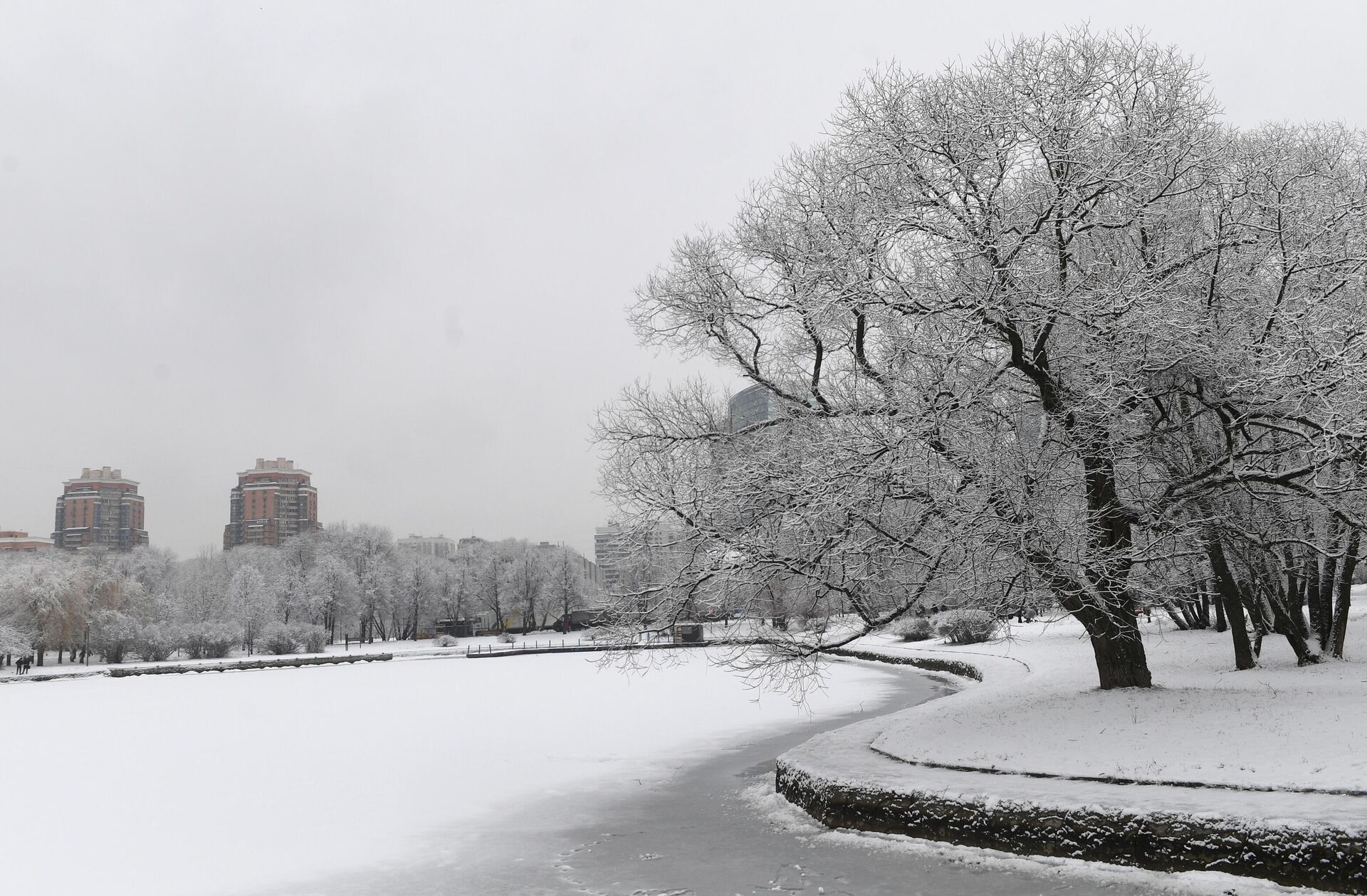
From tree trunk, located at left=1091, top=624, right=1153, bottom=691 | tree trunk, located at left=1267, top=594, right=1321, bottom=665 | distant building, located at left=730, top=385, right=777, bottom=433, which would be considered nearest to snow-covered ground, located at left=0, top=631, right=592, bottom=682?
distant building, located at left=730, top=385, right=777, bottom=433

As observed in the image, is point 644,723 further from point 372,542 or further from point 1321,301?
point 372,542

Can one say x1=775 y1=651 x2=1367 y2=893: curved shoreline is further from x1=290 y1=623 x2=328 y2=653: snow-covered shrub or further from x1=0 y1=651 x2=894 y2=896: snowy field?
x1=290 y1=623 x2=328 y2=653: snow-covered shrub

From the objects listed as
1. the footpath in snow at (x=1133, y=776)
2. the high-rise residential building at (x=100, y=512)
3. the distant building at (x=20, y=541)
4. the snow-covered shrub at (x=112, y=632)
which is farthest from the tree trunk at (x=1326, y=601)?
→ the high-rise residential building at (x=100, y=512)

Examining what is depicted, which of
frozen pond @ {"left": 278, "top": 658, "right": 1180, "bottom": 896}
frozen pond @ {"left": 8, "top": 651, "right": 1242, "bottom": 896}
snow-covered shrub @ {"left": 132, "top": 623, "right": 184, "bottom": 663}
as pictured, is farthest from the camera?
snow-covered shrub @ {"left": 132, "top": 623, "right": 184, "bottom": 663}

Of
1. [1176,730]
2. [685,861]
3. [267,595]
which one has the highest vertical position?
[267,595]

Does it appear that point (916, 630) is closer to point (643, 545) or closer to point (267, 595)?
point (643, 545)

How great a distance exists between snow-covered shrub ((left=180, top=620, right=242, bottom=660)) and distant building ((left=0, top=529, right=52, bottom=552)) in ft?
361

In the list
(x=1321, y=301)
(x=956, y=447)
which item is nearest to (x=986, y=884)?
(x=956, y=447)

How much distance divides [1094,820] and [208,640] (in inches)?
2423

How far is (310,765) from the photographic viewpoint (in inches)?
672

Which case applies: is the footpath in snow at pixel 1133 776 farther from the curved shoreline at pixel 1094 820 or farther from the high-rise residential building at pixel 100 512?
the high-rise residential building at pixel 100 512

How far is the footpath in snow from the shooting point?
8.02 metres

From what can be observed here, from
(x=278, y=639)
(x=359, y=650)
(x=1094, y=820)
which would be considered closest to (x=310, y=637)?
(x=278, y=639)

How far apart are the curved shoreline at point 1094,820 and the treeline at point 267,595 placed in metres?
55.8
